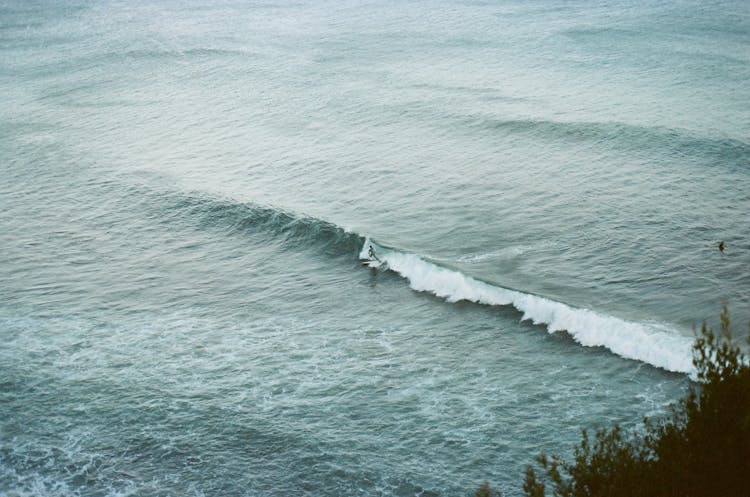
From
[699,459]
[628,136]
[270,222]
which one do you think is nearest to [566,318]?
[699,459]

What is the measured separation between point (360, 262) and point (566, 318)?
1255 centimetres

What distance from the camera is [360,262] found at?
42000 millimetres

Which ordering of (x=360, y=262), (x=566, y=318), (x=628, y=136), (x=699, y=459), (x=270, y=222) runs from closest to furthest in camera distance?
(x=699, y=459)
(x=566, y=318)
(x=360, y=262)
(x=270, y=222)
(x=628, y=136)

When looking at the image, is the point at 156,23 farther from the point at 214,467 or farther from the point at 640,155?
the point at 214,467

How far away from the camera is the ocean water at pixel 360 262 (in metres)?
27.5

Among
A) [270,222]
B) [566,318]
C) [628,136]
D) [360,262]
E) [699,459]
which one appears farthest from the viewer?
[628,136]

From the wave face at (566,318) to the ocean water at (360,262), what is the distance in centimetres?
12

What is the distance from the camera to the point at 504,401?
2900cm

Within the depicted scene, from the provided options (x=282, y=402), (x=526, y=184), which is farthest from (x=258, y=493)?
(x=526, y=184)

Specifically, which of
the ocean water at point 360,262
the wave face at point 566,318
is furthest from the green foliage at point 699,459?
the wave face at point 566,318

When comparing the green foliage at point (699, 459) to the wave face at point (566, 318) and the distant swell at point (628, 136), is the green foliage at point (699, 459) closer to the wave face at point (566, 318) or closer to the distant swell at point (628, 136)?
the wave face at point (566, 318)

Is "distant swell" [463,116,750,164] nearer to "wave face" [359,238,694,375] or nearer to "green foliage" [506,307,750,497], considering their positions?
"wave face" [359,238,694,375]

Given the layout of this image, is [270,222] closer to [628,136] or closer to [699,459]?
[628,136]

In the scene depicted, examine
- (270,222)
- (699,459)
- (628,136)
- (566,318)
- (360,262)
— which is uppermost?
(628,136)
